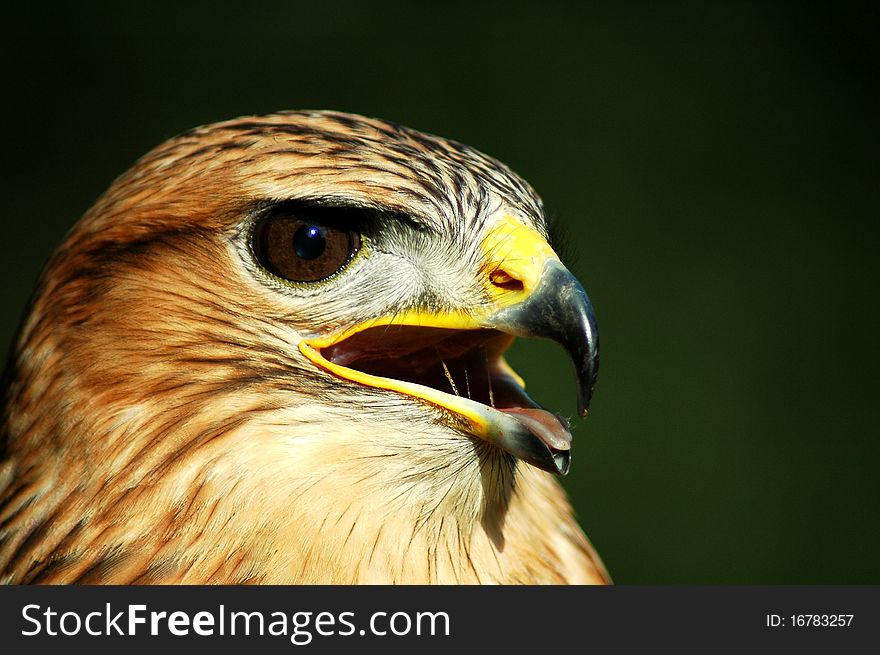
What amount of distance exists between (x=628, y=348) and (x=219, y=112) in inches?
80.6

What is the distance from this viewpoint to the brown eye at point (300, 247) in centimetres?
163

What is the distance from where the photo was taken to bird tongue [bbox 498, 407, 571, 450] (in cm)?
154

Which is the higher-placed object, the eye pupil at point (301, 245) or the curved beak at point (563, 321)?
the eye pupil at point (301, 245)

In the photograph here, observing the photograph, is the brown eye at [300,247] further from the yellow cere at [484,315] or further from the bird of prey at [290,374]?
the yellow cere at [484,315]

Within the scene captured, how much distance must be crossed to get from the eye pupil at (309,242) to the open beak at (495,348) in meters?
0.14

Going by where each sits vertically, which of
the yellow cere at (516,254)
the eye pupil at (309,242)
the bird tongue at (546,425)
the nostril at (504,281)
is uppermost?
the eye pupil at (309,242)

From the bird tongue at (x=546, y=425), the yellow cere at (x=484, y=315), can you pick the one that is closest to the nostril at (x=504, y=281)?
the yellow cere at (x=484, y=315)

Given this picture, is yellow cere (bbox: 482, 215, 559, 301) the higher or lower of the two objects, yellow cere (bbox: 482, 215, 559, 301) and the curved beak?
the higher

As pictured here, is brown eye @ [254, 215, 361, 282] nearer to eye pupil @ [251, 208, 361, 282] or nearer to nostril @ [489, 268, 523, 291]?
eye pupil @ [251, 208, 361, 282]

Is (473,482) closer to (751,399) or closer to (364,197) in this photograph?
(364,197)

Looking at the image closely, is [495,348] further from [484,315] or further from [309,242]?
[309,242]

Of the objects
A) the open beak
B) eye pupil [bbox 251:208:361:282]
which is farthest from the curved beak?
eye pupil [bbox 251:208:361:282]

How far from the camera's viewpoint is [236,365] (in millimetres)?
1620

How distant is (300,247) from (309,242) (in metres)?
0.02
